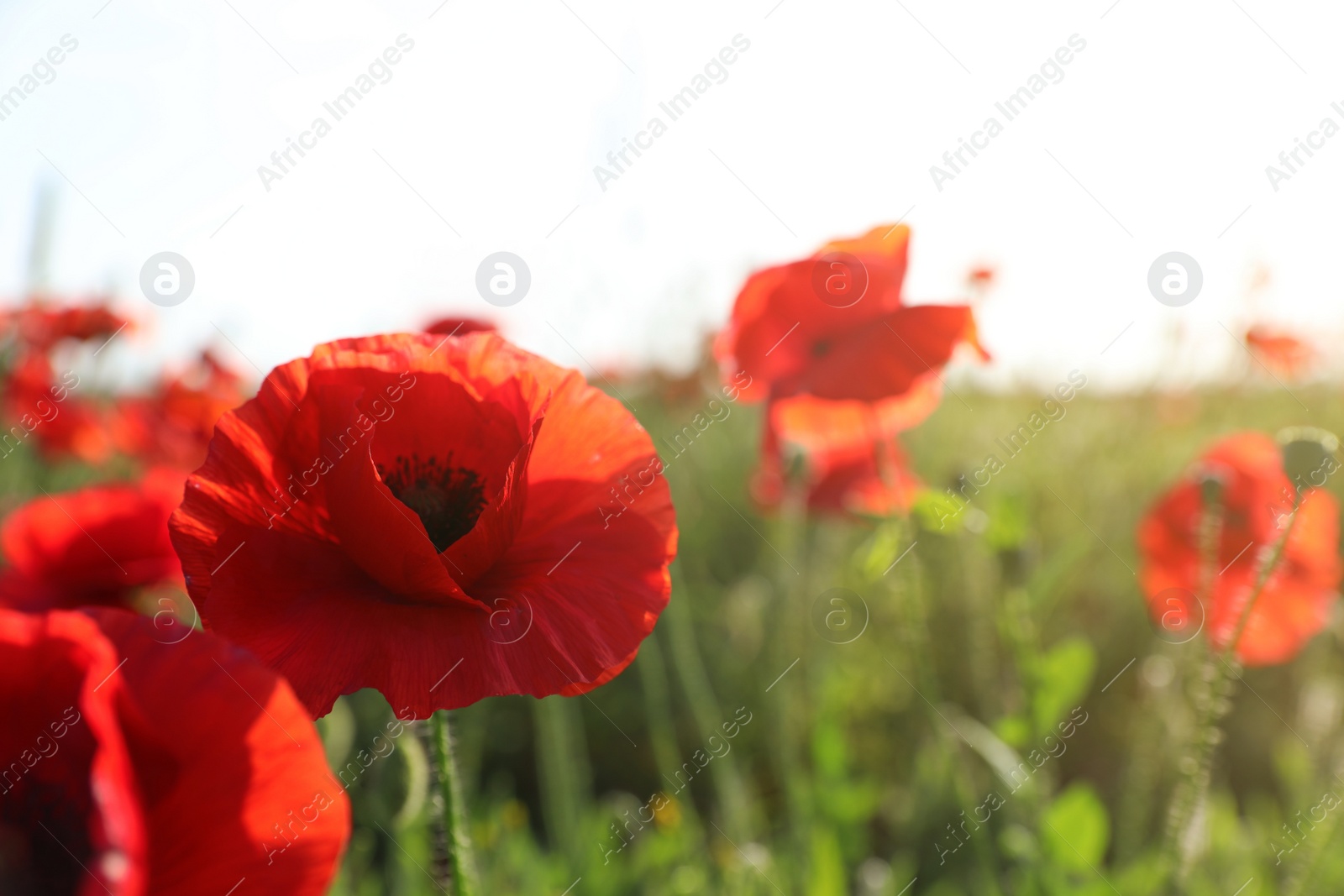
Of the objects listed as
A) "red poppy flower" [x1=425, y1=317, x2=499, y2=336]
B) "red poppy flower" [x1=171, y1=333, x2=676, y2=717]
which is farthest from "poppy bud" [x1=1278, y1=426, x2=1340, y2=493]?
"red poppy flower" [x1=425, y1=317, x2=499, y2=336]

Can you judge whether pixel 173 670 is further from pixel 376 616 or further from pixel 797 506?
pixel 797 506

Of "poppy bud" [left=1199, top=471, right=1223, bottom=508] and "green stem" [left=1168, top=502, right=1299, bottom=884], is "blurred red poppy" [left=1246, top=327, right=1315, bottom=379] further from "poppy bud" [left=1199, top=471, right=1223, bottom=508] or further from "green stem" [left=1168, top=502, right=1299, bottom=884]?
"green stem" [left=1168, top=502, right=1299, bottom=884]

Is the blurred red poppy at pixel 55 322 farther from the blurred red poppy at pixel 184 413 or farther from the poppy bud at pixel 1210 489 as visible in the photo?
the poppy bud at pixel 1210 489

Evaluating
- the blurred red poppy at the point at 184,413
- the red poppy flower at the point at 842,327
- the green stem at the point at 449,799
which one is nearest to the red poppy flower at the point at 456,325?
the blurred red poppy at the point at 184,413

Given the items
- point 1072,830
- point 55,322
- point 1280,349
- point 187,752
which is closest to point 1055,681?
point 1072,830

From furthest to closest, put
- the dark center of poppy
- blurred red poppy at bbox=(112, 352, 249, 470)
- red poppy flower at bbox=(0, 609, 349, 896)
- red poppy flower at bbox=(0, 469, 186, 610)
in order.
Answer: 1. blurred red poppy at bbox=(112, 352, 249, 470)
2. red poppy flower at bbox=(0, 469, 186, 610)
3. the dark center of poppy
4. red poppy flower at bbox=(0, 609, 349, 896)

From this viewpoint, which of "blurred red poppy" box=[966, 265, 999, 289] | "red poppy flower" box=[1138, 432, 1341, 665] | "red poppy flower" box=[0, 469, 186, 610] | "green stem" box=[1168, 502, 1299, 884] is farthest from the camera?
"blurred red poppy" box=[966, 265, 999, 289]

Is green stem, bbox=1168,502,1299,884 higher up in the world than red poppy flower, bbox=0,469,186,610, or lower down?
lower down
